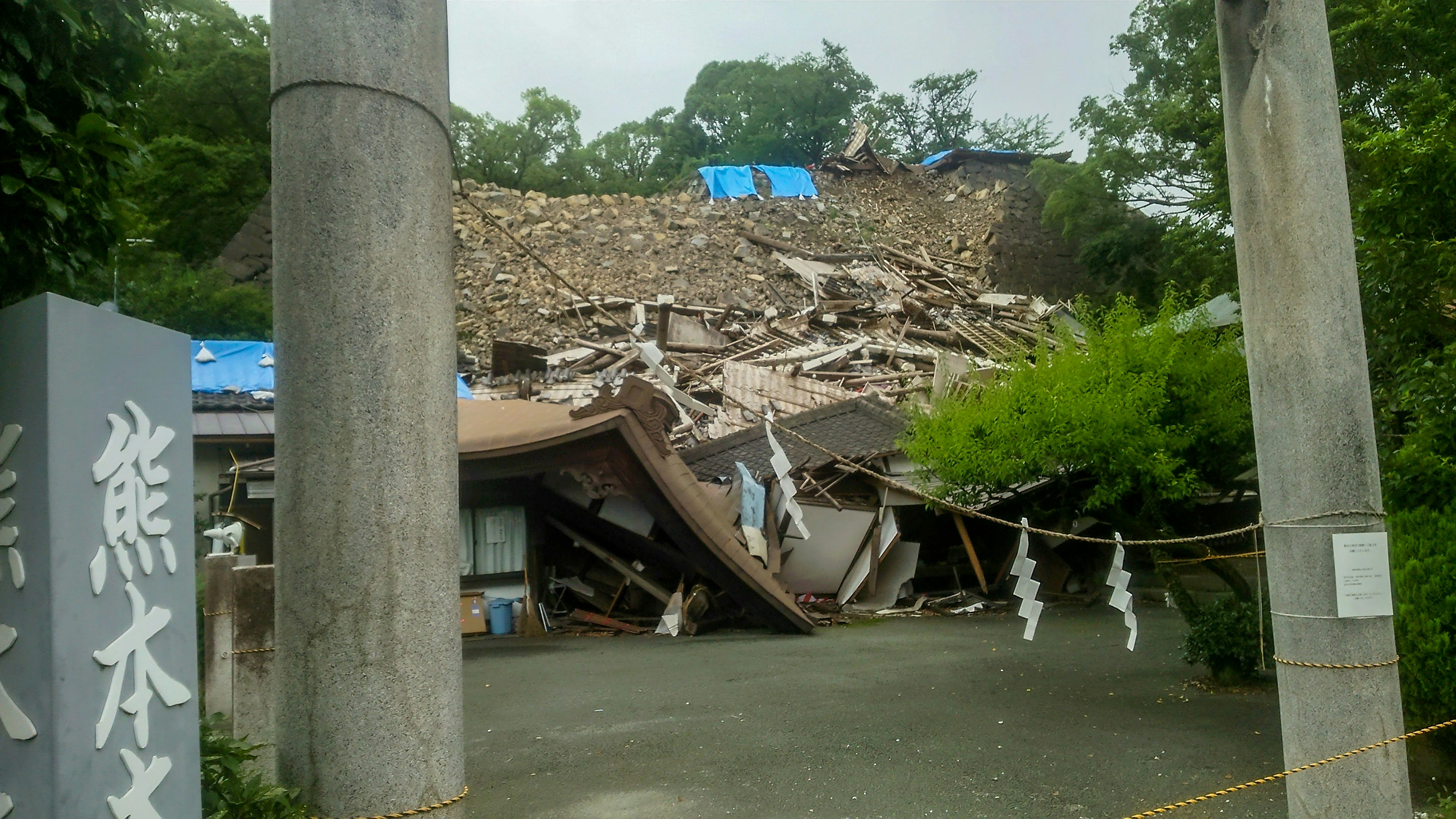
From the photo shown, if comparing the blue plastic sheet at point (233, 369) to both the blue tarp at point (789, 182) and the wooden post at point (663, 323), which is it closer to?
the wooden post at point (663, 323)

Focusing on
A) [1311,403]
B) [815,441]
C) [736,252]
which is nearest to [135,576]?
[1311,403]

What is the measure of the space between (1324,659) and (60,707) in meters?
4.31

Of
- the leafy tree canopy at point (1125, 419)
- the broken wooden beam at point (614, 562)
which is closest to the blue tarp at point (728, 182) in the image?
the broken wooden beam at point (614, 562)

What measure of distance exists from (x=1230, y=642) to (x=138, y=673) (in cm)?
858

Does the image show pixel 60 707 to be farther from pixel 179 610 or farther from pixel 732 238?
pixel 732 238

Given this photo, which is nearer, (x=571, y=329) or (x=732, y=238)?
(x=571, y=329)

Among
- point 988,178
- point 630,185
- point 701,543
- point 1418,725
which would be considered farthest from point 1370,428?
point 630,185

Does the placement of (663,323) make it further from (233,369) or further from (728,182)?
(728,182)

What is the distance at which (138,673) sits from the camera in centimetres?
232

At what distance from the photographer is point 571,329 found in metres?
24.9

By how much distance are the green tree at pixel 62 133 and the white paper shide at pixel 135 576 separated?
939mm

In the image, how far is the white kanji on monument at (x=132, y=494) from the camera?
2.27 metres

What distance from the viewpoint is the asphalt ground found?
233 inches

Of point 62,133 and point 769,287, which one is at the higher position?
point 769,287
